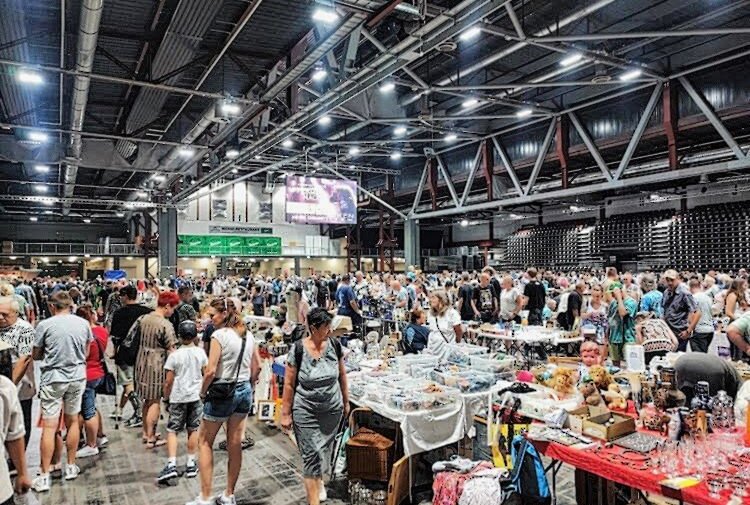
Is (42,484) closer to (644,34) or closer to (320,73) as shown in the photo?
(320,73)

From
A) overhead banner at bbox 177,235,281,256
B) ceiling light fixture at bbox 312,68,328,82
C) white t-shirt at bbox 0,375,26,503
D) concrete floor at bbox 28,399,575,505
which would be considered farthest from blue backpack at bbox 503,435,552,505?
overhead banner at bbox 177,235,281,256

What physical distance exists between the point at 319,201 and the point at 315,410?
1237 centimetres

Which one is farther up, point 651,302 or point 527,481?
point 651,302

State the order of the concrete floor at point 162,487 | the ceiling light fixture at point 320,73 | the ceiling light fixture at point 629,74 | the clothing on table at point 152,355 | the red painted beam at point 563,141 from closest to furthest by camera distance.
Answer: the concrete floor at point 162,487 < the clothing on table at point 152,355 < the ceiling light fixture at point 320,73 < the ceiling light fixture at point 629,74 < the red painted beam at point 563,141

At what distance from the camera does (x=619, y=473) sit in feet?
8.30

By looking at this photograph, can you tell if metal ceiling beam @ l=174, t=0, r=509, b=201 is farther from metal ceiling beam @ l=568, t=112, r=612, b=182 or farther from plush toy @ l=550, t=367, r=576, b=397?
metal ceiling beam @ l=568, t=112, r=612, b=182

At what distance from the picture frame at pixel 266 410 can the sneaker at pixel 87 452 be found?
68.3 inches

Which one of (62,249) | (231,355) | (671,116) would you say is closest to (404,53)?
(231,355)

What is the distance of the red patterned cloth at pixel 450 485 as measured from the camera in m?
3.07

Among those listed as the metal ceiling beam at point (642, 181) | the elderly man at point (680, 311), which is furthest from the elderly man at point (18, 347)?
the metal ceiling beam at point (642, 181)

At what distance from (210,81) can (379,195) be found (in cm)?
1239

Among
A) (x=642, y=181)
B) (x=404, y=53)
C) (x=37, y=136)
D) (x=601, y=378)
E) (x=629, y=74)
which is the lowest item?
(x=601, y=378)

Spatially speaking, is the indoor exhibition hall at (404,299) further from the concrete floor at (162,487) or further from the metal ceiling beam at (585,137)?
the metal ceiling beam at (585,137)

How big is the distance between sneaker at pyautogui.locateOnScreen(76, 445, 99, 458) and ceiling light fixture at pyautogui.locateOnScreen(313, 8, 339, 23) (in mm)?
5037
